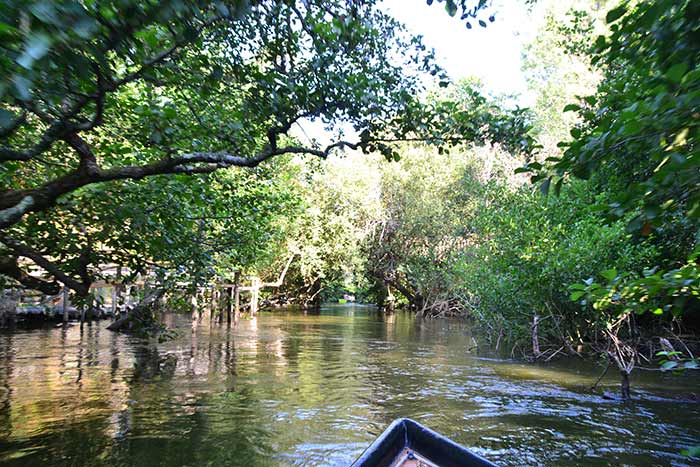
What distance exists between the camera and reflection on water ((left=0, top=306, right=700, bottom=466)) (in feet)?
22.7

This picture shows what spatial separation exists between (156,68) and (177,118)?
3.47 feet

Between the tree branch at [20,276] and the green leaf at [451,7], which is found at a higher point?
the green leaf at [451,7]

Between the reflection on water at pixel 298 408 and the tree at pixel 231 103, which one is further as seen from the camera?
the reflection on water at pixel 298 408

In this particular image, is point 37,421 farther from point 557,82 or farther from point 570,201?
point 557,82

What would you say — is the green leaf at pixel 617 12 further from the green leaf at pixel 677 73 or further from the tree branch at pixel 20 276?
the tree branch at pixel 20 276

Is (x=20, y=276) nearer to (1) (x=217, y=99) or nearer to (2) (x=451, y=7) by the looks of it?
(1) (x=217, y=99)

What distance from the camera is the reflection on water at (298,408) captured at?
22.7 ft

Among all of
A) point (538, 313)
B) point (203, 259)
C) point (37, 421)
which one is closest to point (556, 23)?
point (538, 313)

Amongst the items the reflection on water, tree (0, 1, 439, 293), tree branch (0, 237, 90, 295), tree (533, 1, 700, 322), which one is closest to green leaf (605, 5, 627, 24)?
tree (533, 1, 700, 322)

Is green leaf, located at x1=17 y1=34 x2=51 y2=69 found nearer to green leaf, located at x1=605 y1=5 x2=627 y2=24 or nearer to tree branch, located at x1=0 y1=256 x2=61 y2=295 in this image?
green leaf, located at x1=605 y1=5 x2=627 y2=24

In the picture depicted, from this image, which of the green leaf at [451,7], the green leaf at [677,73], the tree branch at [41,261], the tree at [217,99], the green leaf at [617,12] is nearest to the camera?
the green leaf at [677,73]

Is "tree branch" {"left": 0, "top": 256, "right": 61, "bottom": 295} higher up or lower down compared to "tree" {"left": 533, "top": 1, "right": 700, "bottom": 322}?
lower down

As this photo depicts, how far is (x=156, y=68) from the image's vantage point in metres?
4.84

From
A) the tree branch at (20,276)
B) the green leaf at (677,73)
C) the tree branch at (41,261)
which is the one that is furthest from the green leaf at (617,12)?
the tree branch at (20,276)
